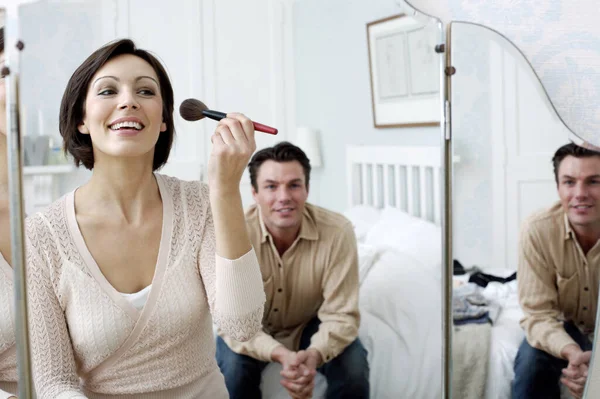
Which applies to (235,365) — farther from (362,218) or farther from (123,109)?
(123,109)

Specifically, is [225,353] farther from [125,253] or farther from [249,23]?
[249,23]

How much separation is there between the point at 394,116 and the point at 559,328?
1.62 ft

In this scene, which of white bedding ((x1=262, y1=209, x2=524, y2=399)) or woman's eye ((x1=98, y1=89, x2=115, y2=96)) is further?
white bedding ((x1=262, y1=209, x2=524, y2=399))

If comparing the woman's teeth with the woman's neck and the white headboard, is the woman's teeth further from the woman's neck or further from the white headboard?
the white headboard

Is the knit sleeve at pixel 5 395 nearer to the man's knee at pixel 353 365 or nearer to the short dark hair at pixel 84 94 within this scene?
the short dark hair at pixel 84 94

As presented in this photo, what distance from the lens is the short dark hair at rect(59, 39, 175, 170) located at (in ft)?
3.13

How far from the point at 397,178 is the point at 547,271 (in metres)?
0.32

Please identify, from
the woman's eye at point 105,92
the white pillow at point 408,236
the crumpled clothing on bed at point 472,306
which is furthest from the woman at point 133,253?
the crumpled clothing on bed at point 472,306

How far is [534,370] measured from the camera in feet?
3.85

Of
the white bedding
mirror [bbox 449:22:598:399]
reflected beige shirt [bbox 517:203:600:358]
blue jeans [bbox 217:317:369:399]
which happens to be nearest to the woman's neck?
blue jeans [bbox 217:317:369:399]

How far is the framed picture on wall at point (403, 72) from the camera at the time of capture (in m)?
1.14

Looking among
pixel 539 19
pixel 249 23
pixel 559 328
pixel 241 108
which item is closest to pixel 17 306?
pixel 241 108

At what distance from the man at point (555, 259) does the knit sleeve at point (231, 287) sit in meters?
0.50

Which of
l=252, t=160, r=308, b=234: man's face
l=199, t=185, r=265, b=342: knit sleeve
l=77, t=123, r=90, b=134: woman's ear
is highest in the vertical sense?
l=77, t=123, r=90, b=134: woman's ear
